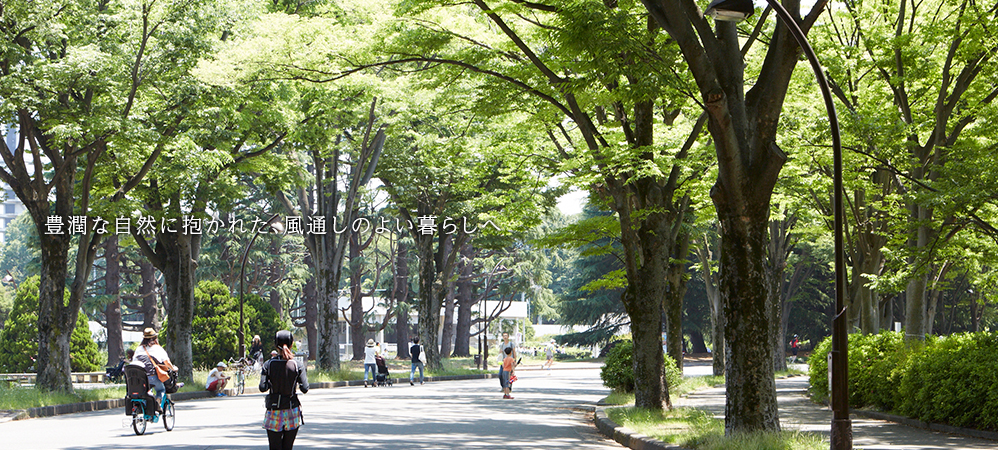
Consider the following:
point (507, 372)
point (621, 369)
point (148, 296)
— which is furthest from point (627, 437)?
point (148, 296)

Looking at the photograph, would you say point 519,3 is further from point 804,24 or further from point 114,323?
point 114,323

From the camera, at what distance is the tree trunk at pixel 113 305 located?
4619 centimetres

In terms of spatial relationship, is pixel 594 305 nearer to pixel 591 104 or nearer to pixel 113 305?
pixel 113 305

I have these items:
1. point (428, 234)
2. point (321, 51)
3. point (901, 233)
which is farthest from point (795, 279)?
point (321, 51)

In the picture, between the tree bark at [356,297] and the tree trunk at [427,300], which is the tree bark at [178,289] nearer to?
the tree trunk at [427,300]

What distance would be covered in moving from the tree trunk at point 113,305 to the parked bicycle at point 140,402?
113 feet

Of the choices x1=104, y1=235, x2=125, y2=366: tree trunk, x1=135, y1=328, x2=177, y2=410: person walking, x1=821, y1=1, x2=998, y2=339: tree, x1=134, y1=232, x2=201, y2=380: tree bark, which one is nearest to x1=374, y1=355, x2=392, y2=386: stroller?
x1=134, y1=232, x2=201, y2=380: tree bark

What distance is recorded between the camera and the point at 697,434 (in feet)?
36.4

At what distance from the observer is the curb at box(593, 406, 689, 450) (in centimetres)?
1122

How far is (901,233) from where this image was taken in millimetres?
21547

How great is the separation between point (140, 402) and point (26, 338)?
24585mm

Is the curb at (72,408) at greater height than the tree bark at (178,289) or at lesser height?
lesser

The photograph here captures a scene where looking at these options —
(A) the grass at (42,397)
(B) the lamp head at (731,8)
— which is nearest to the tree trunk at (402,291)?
(A) the grass at (42,397)

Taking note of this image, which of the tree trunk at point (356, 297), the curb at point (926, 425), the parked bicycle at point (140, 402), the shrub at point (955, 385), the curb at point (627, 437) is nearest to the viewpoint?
the curb at point (627, 437)
